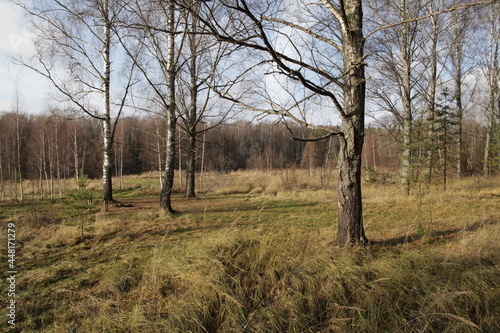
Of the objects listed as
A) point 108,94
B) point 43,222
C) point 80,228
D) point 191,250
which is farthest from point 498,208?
point 108,94

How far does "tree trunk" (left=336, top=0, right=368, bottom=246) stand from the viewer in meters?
3.48

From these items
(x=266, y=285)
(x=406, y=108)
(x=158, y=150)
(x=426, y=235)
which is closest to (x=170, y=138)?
(x=266, y=285)

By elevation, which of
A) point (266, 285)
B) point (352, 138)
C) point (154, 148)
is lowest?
point (266, 285)

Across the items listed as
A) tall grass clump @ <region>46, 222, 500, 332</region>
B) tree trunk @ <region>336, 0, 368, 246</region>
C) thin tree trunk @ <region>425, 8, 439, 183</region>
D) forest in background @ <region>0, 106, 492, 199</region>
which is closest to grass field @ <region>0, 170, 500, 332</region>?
tall grass clump @ <region>46, 222, 500, 332</region>

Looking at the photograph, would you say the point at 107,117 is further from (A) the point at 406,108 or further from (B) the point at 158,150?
(A) the point at 406,108

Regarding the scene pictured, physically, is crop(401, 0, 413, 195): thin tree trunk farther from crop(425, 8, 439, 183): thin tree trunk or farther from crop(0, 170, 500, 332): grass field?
crop(0, 170, 500, 332): grass field

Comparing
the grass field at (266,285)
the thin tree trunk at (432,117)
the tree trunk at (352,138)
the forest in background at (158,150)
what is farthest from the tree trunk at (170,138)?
the thin tree trunk at (432,117)

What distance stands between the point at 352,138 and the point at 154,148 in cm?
2346

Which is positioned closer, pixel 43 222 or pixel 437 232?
pixel 437 232

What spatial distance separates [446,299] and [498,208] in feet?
21.0

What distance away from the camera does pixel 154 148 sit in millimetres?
24453

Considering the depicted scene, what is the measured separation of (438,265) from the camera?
3062 mm

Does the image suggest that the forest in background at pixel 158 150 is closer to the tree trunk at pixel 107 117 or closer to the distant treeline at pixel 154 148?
the distant treeline at pixel 154 148

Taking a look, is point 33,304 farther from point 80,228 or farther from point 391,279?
point 391,279
